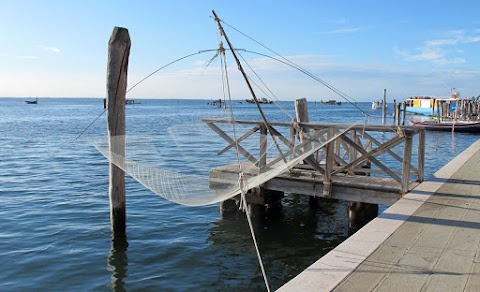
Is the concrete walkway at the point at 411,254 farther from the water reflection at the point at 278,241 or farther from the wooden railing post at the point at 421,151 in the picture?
the water reflection at the point at 278,241

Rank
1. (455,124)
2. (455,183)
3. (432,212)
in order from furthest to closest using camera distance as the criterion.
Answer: (455,124), (455,183), (432,212)

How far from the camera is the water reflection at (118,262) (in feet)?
22.9

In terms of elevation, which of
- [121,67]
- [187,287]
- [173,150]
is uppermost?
[121,67]

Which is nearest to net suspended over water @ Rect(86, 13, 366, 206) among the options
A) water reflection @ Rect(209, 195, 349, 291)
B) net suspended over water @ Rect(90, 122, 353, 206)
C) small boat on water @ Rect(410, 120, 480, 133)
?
net suspended over water @ Rect(90, 122, 353, 206)

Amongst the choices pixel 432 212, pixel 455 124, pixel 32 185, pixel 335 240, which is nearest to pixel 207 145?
pixel 335 240

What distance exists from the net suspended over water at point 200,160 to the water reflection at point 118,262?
52.5 inches

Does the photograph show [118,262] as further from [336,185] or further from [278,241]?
[336,185]

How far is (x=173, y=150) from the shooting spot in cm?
1778

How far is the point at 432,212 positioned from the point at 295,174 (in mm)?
3032

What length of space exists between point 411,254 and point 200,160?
576 centimetres

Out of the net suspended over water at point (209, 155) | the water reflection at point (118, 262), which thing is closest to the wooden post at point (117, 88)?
the net suspended over water at point (209, 155)

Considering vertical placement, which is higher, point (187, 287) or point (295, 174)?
point (295, 174)

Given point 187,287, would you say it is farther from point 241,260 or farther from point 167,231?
point 167,231

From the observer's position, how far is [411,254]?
188 inches
